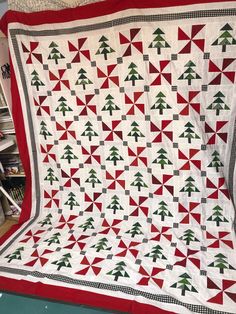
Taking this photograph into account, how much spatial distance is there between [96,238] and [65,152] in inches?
24.7

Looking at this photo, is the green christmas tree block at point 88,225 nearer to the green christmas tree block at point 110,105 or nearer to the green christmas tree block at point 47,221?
the green christmas tree block at point 47,221

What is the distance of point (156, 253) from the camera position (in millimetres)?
1542

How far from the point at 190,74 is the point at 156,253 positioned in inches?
41.3

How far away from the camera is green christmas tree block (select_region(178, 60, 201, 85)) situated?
1.41 metres

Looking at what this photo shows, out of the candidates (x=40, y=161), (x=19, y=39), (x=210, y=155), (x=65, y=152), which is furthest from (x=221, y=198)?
(x=19, y=39)

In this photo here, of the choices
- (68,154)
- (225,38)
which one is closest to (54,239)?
(68,154)

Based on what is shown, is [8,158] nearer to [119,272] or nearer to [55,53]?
[55,53]

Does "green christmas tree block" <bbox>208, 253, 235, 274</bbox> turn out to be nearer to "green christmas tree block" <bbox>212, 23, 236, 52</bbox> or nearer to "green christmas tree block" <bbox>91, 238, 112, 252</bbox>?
"green christmas tree block" <bbox>91, 238, 112, 252</bbox>

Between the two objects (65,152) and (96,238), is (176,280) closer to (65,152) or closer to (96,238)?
Answer: (96,238)

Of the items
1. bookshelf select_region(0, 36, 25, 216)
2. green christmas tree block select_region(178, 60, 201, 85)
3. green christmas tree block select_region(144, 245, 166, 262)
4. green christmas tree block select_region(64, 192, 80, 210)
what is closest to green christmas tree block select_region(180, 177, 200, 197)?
green christmas tree block select_region(144, 245, 166, 262)

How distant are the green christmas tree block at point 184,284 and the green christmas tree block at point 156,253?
6.6 inches

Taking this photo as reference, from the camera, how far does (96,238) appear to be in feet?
5.61

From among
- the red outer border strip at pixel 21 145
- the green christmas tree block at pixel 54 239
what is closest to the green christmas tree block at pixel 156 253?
the green christmas tree block at pixel 54 239

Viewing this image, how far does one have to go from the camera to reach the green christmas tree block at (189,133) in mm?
1501
